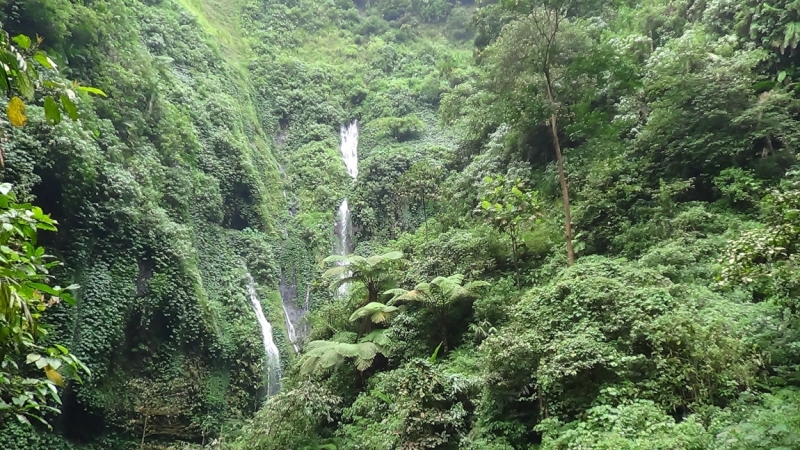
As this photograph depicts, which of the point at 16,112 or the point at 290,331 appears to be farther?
the point at 290,331

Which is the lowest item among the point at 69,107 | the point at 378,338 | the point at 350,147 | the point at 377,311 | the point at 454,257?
the point at 378,338

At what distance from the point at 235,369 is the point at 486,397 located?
10.0m

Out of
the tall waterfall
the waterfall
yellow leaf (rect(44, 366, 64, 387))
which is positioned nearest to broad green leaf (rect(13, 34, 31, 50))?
yellow leaf (rect(44, 366, 64, 387))

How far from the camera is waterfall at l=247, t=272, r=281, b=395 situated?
49.1 feet

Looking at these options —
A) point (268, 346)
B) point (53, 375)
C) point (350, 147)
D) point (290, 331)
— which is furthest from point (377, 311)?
point (350, 147)

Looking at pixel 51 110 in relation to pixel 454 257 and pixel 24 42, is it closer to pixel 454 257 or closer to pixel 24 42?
pixel 24 42

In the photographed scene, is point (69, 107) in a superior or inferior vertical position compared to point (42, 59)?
inferior

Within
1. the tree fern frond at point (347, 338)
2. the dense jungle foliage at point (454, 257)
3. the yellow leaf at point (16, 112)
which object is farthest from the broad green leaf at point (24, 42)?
the tree fern frond at point (347, 338)

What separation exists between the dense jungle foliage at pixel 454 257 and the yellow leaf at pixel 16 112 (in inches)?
1.1

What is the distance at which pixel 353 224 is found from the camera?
73.8ft

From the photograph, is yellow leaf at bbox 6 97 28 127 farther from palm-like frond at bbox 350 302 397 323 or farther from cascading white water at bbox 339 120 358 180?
cascading white water at bbox 339 120 358 180

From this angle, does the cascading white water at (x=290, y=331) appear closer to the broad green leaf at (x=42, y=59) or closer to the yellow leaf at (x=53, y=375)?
the yellow leaf at (x=53, y=375)

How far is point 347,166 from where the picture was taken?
27.0 meters

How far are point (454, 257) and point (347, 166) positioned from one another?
58.7 ft
